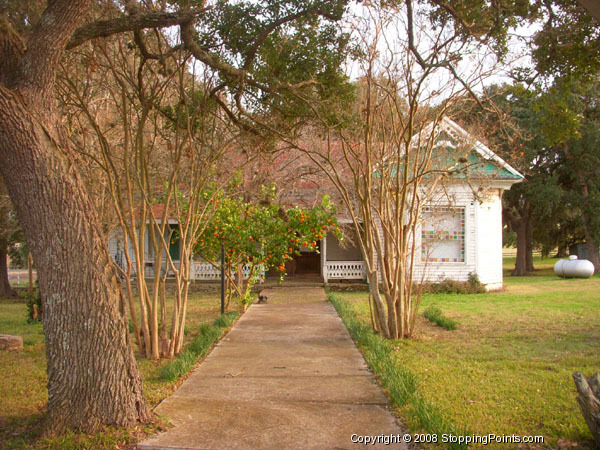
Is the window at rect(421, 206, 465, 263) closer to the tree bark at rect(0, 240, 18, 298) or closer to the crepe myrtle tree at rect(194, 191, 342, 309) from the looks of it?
the crepe myrtle tree at rect(194, 191, 342, 309)

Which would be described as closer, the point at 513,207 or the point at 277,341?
the point at 277,341

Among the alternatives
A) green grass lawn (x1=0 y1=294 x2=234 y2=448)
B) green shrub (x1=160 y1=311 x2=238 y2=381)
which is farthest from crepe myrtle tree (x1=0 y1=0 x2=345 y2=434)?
green shrub (x1=160 y1=311 x2=238 y2=381)

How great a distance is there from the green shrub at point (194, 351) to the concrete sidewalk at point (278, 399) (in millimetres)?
147

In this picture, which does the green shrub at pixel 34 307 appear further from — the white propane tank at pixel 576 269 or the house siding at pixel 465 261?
the white propane tank at pixel 576 269

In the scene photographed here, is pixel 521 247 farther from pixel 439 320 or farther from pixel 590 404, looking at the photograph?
pixel 590 404

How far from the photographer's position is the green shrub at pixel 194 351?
623 cm

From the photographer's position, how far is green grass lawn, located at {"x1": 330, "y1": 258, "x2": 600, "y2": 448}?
15.5 ft

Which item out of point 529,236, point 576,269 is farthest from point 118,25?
point 529,236

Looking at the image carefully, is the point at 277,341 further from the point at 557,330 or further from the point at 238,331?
the point at 557,330

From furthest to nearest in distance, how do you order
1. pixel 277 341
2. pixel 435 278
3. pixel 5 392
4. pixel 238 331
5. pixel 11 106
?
pixel 435 278 < pixel 238 331 < pixel 277 341 < pixel 5 392 < pixel 11 106

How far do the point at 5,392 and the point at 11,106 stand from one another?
3.39 m

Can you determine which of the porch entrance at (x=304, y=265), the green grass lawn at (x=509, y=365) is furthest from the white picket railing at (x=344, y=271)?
the green grass lawn at (x=509, y=365)

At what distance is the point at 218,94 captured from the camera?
8.18m

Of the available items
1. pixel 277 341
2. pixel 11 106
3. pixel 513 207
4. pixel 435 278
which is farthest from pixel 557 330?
pixel 513 207
